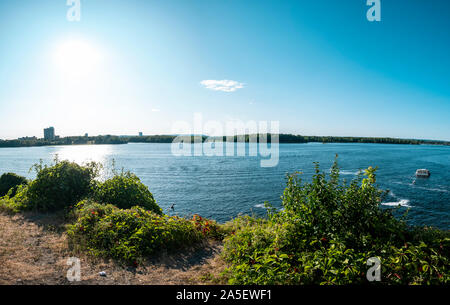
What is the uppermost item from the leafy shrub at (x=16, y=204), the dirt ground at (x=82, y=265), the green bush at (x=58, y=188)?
the green bush at (x=58, y=188)

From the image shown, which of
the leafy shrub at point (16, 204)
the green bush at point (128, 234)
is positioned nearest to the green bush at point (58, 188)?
the leafy shrub at point (16, 204)

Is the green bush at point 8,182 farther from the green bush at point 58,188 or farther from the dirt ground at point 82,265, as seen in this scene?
the dirt ground at point 82,265

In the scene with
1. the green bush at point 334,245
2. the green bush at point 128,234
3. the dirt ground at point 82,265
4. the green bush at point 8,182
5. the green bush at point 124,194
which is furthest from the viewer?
the green bush at point 8,182

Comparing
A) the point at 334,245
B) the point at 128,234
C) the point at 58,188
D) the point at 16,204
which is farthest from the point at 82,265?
the point at 16,204

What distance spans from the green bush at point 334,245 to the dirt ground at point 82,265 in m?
0.96

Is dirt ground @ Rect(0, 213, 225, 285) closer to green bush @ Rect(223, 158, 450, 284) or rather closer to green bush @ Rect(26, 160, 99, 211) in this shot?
green bush @ Rect(223, 158, 450, 284)

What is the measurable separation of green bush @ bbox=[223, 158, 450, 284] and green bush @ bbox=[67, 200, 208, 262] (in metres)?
1.79

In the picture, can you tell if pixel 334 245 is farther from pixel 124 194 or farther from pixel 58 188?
pixel 58 188

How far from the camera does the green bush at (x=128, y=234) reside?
277 inches

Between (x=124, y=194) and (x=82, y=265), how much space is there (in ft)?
14.1

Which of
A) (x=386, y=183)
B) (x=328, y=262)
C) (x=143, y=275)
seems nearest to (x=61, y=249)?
(x=143, y=275)
